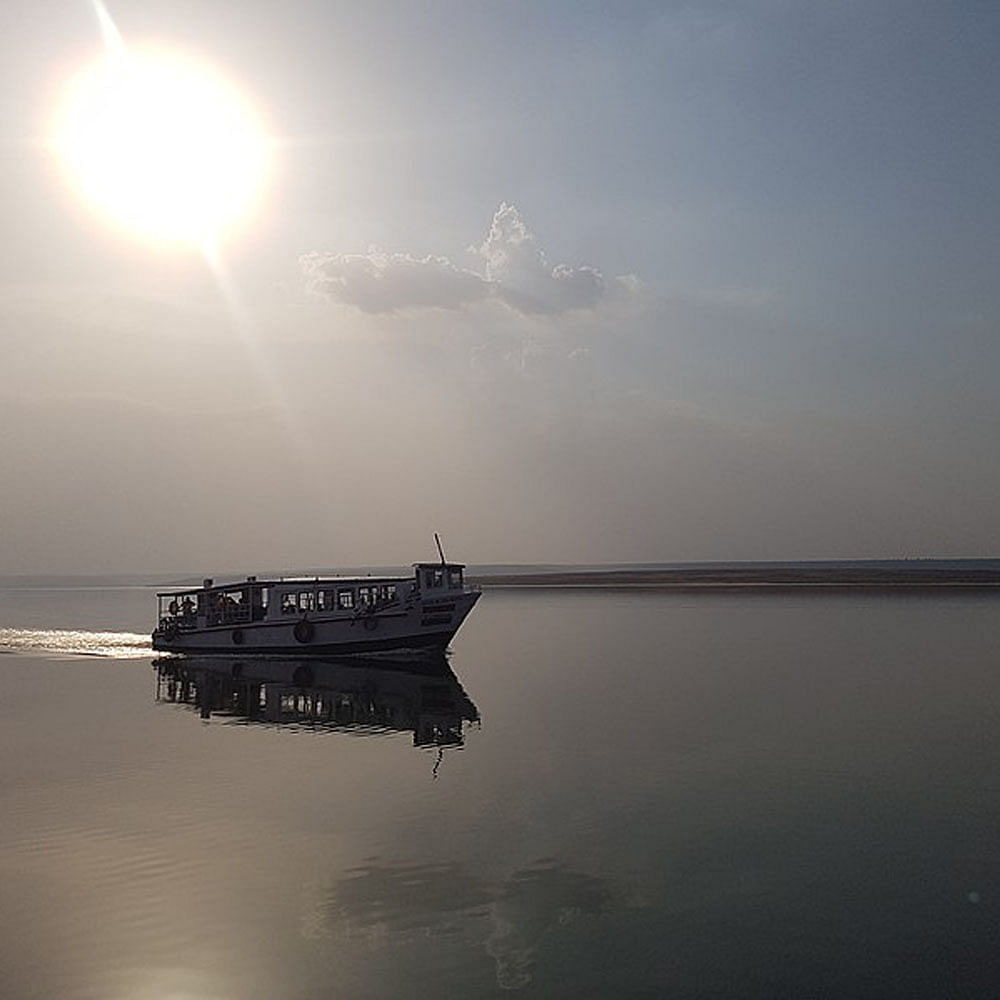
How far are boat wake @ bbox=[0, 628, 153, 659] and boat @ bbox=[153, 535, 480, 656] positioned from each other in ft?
28.5

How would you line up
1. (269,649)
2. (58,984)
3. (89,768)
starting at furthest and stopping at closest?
1. (269,649)
2. (89,768)
3. (58,984)

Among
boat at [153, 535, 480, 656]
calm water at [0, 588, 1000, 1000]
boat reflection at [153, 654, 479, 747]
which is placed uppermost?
boat at [153, 535, 480, 656]

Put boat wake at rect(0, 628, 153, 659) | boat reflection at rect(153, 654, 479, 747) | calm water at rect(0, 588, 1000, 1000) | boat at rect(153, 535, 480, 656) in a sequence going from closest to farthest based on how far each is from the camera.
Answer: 1. calm water at rect(0, 588, 1000, 1000)
2. boat reflection at rect(153, 654, 479, 747)
3. boat at rect(153, 535, 480, 656)
4. boat wake at rect(0, 628, 153, 659)

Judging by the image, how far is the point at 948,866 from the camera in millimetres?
18359

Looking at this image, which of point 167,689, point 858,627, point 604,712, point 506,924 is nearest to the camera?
point 506,924

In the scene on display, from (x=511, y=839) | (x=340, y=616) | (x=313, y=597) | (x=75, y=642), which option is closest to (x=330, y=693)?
(x=340, y=616)

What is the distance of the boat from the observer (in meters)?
56.5

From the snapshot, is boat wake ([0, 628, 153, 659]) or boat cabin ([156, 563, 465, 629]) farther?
boat wake ([0, 628, 153, 659])

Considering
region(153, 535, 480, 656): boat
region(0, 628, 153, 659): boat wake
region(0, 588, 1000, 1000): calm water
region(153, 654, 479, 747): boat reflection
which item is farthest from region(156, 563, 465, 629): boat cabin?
region(0, 588, 1000, 1000): calm water

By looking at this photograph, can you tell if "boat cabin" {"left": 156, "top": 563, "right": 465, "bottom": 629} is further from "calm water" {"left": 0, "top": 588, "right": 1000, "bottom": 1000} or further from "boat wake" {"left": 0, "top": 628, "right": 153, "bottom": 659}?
"calm water" {"left": 0, "top": 588, "right": 1000, "bottom": 1000}

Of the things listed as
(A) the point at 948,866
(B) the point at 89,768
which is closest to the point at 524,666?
(B) the point at 89,768

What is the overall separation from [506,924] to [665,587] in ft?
479

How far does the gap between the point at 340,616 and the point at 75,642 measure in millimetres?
29207

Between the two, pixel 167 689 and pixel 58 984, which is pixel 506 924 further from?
pixel 167 689
